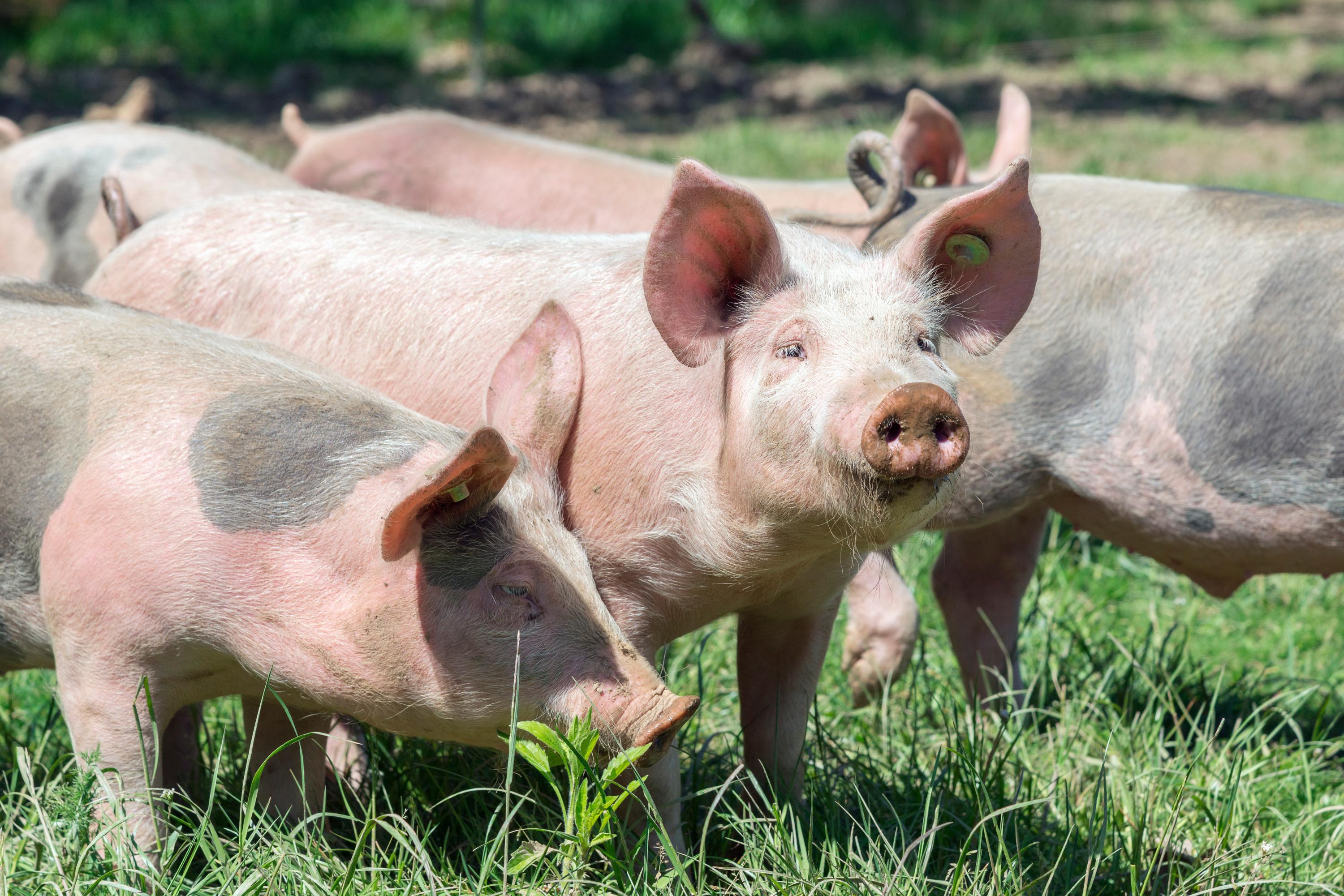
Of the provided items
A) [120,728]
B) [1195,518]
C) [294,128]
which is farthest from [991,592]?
[294,128]

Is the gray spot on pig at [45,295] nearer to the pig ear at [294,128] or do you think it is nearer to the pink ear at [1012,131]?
the pink ear at [1012,131]

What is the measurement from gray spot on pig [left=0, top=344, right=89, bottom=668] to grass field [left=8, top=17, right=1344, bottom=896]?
16.0 inches

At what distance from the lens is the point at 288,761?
3.10 m

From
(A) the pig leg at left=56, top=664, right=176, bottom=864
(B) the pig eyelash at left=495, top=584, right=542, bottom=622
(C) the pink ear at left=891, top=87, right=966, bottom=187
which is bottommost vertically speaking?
(A) the pig leg at left=56, top=664, right=176, bottom=864

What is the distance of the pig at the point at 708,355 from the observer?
255 cm

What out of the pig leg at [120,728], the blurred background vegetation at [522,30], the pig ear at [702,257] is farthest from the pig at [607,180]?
the blurred background vegetation at [522,30]

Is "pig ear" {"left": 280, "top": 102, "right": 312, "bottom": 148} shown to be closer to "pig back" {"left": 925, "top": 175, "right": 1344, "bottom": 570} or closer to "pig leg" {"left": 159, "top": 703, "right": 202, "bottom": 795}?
"pig leg" {"left": 159, "top": 703, "right": 202, "bottom": 795}

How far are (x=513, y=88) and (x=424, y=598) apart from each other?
32.6 feet

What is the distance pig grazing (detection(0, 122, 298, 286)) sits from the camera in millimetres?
5012

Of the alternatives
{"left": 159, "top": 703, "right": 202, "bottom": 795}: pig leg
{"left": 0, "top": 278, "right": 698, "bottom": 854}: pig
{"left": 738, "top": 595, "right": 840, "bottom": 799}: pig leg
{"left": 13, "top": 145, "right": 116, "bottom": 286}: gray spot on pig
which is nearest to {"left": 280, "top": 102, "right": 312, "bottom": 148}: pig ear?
{"left": 13, "top": 145, "right": 116, "bottom": 286}: gray spot on pig

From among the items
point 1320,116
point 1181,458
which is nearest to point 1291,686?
point 1181,458

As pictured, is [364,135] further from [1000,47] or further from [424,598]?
[1000,47]

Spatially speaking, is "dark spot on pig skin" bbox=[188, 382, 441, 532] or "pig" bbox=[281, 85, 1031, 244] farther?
"pig" bbox=[281, 85, 1031, 244]

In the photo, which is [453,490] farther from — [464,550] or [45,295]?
[45,295]
